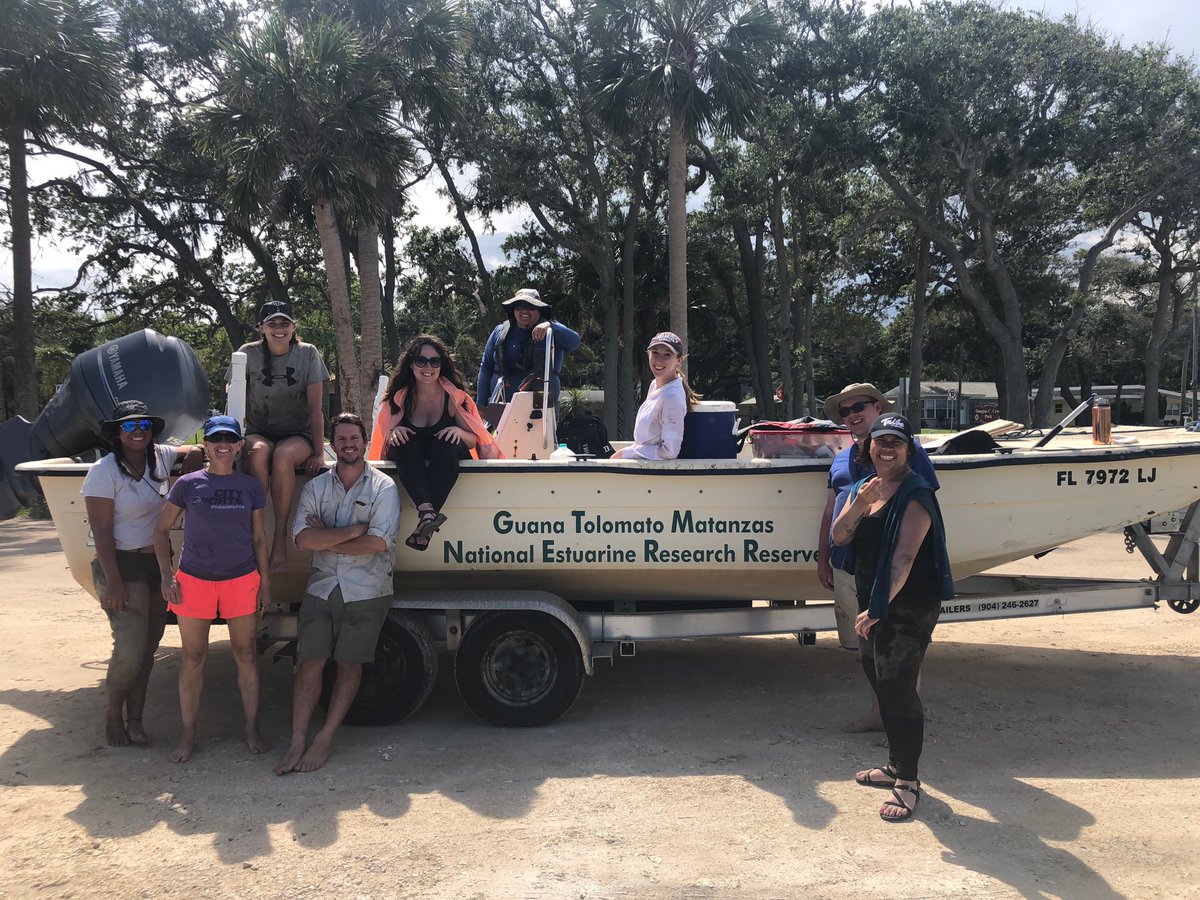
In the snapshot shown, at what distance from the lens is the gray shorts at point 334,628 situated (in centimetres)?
432

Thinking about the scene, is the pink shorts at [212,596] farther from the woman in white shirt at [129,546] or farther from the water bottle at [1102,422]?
the water bottle at [1102,422]

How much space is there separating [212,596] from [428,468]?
1.18 meters

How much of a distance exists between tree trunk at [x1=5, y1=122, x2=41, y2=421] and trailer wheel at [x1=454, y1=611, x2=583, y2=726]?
48.1 feet

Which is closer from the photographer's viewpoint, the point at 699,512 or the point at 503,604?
the point at 503,604

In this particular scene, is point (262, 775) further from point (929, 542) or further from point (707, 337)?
point (707, 337)

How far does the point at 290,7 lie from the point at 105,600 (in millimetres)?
17194

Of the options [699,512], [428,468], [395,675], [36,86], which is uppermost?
[36,86]

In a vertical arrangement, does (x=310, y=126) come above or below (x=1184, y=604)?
above

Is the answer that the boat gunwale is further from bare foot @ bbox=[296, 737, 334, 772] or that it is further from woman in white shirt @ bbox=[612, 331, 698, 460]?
bare foot @ bbox=[296, 737, 334, 772]

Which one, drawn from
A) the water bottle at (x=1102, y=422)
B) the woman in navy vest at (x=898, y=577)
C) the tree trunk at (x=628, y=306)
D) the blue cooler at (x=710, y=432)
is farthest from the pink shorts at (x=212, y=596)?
the tree trunk at (x=628, y=306)

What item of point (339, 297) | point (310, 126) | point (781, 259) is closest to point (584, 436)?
point (339, 297)

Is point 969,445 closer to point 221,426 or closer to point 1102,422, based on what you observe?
point 1102,422

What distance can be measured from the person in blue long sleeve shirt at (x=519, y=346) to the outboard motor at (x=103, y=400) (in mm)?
1800

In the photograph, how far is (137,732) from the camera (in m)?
4.51
